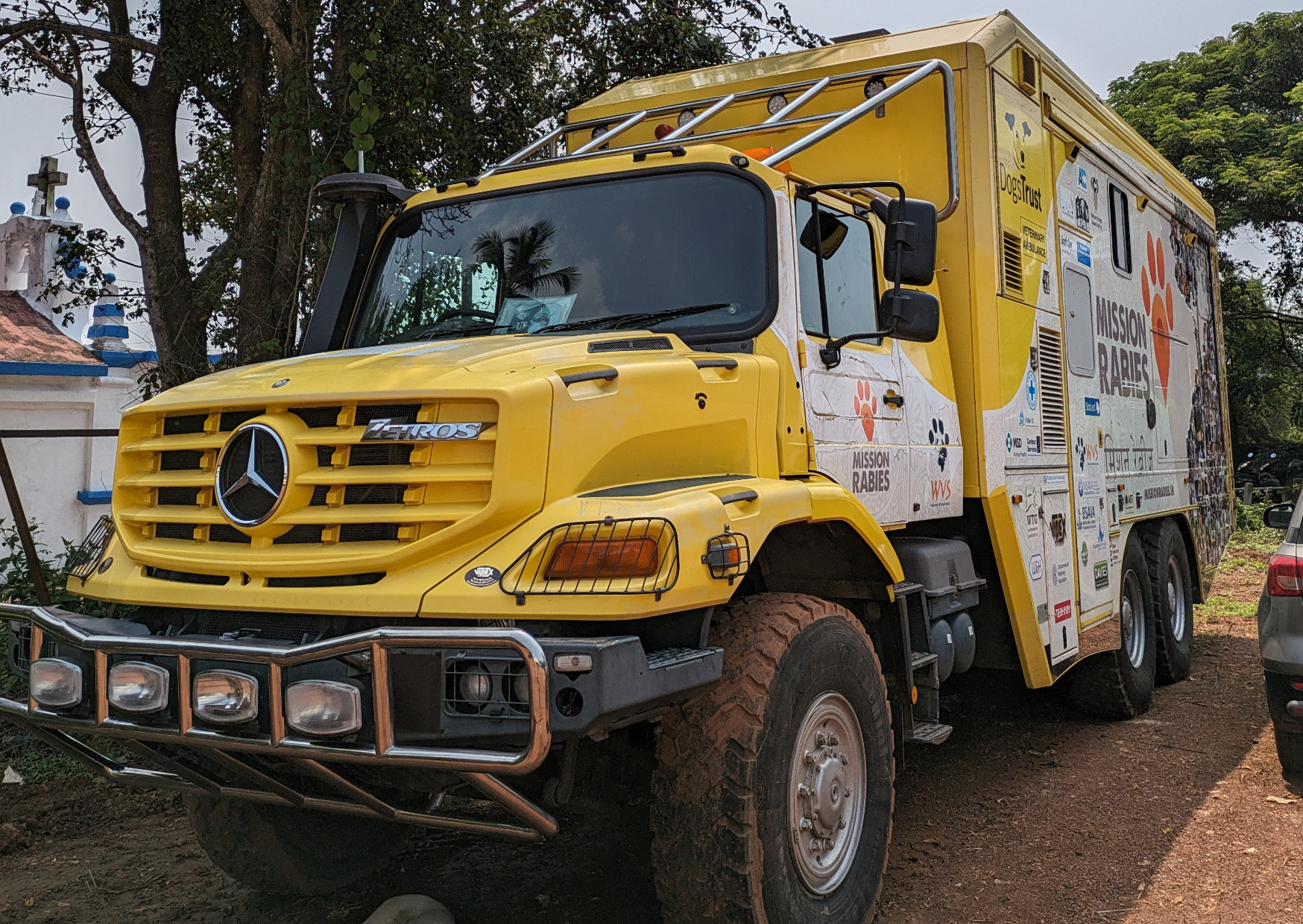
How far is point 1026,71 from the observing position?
235 inches

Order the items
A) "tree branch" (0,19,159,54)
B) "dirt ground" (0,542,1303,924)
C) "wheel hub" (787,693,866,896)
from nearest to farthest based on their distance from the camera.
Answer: "wheel hub" (787,693,866,896)
"dirt ground" (0,542,1303,924)
"tree branch" (0,19,159,54)

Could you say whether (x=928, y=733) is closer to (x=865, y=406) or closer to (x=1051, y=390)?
(x=865, y=406)

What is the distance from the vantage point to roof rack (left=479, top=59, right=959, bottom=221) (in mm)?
4730

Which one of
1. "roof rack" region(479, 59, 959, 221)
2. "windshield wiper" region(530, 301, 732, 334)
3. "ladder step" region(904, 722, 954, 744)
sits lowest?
"ladder step" region(904, 722, 954, 744)

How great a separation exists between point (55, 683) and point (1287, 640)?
5019 mm

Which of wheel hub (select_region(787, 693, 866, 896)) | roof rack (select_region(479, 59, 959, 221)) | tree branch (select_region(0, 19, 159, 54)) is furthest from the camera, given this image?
tree branch (select_region(0, 19, 159, 54))

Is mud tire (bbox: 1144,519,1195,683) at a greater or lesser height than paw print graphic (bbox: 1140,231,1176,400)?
lesser

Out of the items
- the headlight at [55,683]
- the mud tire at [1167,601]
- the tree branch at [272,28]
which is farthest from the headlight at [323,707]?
the tree branch at [272,28]

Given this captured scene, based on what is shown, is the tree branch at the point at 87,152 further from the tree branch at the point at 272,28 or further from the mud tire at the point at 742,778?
the mud tire at the point at 742,778

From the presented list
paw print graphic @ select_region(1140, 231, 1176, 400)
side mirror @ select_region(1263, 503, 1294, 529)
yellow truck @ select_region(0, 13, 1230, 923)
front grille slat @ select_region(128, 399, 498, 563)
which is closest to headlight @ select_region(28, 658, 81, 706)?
yellow truck @ select_region(0, 13, 1230, 923)

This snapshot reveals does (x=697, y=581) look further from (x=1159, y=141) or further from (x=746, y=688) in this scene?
(x=1159, y=141)

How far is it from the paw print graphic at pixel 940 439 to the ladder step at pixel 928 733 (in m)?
1.14

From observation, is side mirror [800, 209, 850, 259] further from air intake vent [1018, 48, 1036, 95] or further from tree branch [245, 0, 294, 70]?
tree branch [245, 0, 294, 70]

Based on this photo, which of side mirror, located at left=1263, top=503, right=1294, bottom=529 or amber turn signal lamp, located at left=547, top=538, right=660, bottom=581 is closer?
amber turn signal lamp, located at left=547, top=538, right=660, bottom=581
